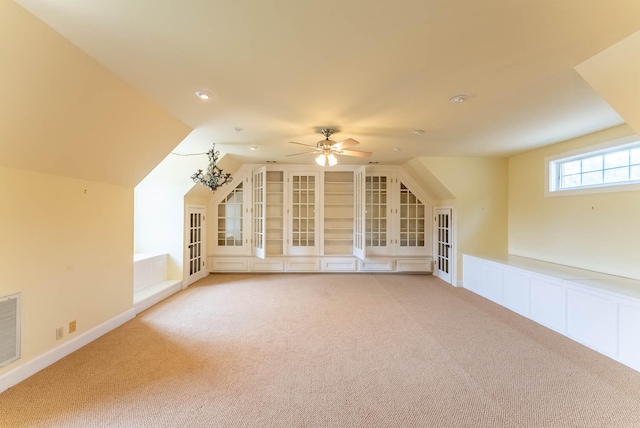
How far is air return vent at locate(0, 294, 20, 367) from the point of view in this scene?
2043 millimetres

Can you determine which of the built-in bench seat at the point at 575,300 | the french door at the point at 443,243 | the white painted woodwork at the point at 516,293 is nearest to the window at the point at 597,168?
the built-in bench seat at the point at 575,300

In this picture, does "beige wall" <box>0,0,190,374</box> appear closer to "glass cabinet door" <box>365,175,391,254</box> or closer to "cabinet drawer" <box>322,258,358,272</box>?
"cabinet drawer" <box>322,258,358,272</box>

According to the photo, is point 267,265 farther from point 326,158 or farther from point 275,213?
point 326,158

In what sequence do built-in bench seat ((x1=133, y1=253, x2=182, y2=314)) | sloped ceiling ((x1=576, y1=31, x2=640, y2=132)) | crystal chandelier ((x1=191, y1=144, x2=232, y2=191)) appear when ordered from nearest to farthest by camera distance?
sloped ceiling ((x1=576, y1=31, x2=640, y2=132)) < built-in bench seat ((x1=133, y1=253, x2=182, y2=314)) < crystal chandelier ((x1=191, y1=144, x2=232, y2=191))

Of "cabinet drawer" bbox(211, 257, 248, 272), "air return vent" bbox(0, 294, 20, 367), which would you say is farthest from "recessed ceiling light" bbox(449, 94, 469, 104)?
"cabinet drawer" bbox(211, 257, 248, 272)

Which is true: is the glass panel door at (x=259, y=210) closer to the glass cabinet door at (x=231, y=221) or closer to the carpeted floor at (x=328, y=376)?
the glass cabinet door at (x=231, y=221)

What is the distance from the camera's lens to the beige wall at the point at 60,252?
2.14 metres

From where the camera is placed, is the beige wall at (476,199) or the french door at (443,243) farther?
the french door at (443,243)

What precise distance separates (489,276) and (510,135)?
2.30 m

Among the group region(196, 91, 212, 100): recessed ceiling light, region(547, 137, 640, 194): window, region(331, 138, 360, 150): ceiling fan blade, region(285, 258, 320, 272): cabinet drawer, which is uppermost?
region(196, 91, 212, 100): recessed ceiling light

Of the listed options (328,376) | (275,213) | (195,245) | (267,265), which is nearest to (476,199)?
(275,213)

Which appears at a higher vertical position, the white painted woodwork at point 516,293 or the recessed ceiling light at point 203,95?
the recessed ceiling light at point 203,95

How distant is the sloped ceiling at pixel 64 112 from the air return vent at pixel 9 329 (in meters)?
1.12

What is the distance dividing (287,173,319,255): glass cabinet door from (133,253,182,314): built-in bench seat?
250cm
